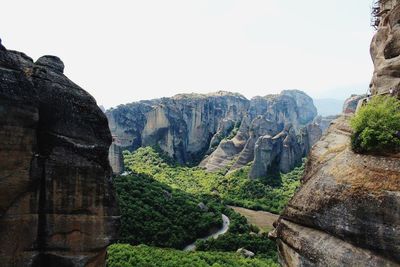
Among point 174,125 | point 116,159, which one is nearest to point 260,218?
point 116,159

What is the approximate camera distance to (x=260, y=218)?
67312mm

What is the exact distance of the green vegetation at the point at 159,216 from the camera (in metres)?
49.7

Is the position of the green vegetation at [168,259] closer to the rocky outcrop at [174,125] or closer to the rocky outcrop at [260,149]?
the rocky outcrop at [260,149]

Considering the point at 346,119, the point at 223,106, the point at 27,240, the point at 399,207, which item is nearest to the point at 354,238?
the point at 399,207

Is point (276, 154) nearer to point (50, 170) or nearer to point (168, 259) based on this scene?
point (168, 259)

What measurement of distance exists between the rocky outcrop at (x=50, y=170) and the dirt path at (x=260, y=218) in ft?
158

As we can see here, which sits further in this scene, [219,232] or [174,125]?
[174,125]

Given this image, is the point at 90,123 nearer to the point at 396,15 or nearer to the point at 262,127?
the point at 396,15

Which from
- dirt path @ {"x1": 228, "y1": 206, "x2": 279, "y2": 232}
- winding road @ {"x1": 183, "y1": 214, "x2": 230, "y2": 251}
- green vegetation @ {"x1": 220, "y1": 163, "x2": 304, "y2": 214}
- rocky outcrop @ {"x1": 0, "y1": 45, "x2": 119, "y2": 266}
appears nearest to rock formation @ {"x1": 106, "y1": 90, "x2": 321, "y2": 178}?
green vegetation @ {"x1": 220, "y1": 163, "x2": 304, "y2": 214}

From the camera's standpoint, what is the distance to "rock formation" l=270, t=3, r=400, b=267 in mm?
11820

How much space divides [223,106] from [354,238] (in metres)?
128

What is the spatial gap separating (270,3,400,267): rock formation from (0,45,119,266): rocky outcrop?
678 cm

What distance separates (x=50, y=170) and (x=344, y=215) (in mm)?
9850

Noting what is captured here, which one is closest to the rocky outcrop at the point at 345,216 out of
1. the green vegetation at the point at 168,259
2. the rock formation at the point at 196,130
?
the green vegetation at the point at 168,259
